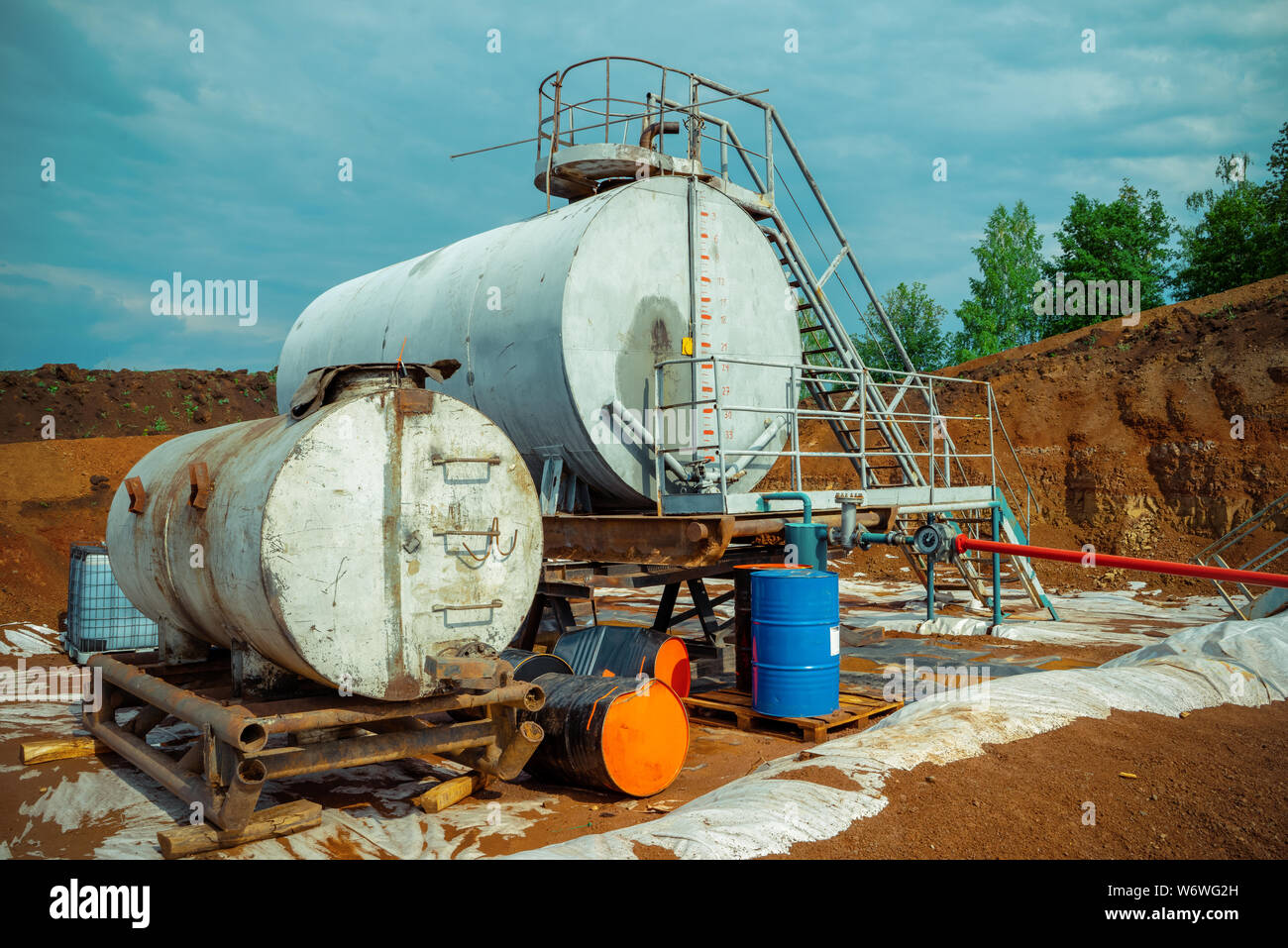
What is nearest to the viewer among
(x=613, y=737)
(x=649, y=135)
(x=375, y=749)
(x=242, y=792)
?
(x=242, y=792)

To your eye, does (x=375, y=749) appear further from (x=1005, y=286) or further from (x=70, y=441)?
(x=1005, y=286)

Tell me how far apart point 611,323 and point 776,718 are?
4.13 metres

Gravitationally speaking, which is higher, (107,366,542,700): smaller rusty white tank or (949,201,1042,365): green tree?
(949,201,1042,365): green tree

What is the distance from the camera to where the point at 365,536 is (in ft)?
18.4

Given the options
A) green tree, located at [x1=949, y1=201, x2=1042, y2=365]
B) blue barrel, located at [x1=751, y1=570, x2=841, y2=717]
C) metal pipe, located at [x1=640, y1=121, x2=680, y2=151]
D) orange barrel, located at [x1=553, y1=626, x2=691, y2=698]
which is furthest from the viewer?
green tree, located at [x1=949, y1=201, x2=1042, y2=365]

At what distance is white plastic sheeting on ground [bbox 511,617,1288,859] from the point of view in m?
4.75

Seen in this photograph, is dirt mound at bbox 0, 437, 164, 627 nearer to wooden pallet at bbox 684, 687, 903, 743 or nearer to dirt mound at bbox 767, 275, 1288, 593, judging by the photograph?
wooden pallet at bbox 684, 687, 903, 743

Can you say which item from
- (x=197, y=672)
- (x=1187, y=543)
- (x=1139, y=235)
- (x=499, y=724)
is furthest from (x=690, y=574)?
(x=1139, y=235)

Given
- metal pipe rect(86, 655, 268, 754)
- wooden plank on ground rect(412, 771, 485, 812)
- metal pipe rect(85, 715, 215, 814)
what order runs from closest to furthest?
metal pipe rect(86, 655, 268, 754) < metal pipe rect(85, 715, 215, 814) < wooden plank on ground rect(412, 771, 485, 812)

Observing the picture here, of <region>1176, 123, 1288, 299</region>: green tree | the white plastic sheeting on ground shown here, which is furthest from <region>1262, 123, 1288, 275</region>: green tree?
the white plastic sheeting on ground

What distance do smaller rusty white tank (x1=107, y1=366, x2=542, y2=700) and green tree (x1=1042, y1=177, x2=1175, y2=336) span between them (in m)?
38.6

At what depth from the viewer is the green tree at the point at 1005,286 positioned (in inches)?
1859

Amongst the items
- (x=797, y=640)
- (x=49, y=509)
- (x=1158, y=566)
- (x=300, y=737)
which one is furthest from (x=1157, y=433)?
(x=49, y=509)

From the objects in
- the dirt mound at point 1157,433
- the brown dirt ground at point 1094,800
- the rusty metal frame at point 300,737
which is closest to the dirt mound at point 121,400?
the dirt mound at point 1157,433
